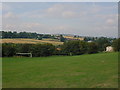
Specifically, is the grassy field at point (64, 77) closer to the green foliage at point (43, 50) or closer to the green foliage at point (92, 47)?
the green foliage at point (43, 50)

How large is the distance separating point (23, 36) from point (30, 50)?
4447 millimetres

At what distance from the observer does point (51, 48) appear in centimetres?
3716

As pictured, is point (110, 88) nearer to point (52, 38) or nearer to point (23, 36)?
point (23, 36)

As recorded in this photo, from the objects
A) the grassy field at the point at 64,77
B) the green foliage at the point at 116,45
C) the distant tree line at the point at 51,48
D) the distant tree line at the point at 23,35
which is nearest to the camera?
the grassy field at the point at 64,77

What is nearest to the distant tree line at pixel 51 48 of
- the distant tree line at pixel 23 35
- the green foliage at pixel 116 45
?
the green foliage at pixel 116 45

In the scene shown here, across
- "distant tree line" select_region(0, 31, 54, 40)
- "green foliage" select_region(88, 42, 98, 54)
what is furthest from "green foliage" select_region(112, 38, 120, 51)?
"distant tree line" select_region(0, 31, 54, 40)

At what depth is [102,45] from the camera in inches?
1951

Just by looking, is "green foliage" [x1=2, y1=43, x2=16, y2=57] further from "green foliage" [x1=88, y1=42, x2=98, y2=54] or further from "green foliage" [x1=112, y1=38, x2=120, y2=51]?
"green foliage" [x1=112, y1=38, x2=120, y2=51]

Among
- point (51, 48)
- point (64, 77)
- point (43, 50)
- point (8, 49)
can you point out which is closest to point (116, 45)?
point (51, 48)

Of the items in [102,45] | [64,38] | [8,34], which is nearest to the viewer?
[8,34]

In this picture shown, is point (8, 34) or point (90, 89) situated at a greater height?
point (8, 34)

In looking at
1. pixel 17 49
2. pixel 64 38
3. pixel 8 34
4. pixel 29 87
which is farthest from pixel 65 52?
pixel 29 87

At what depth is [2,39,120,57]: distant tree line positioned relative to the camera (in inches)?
1366

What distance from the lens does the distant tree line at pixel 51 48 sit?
114 feet
